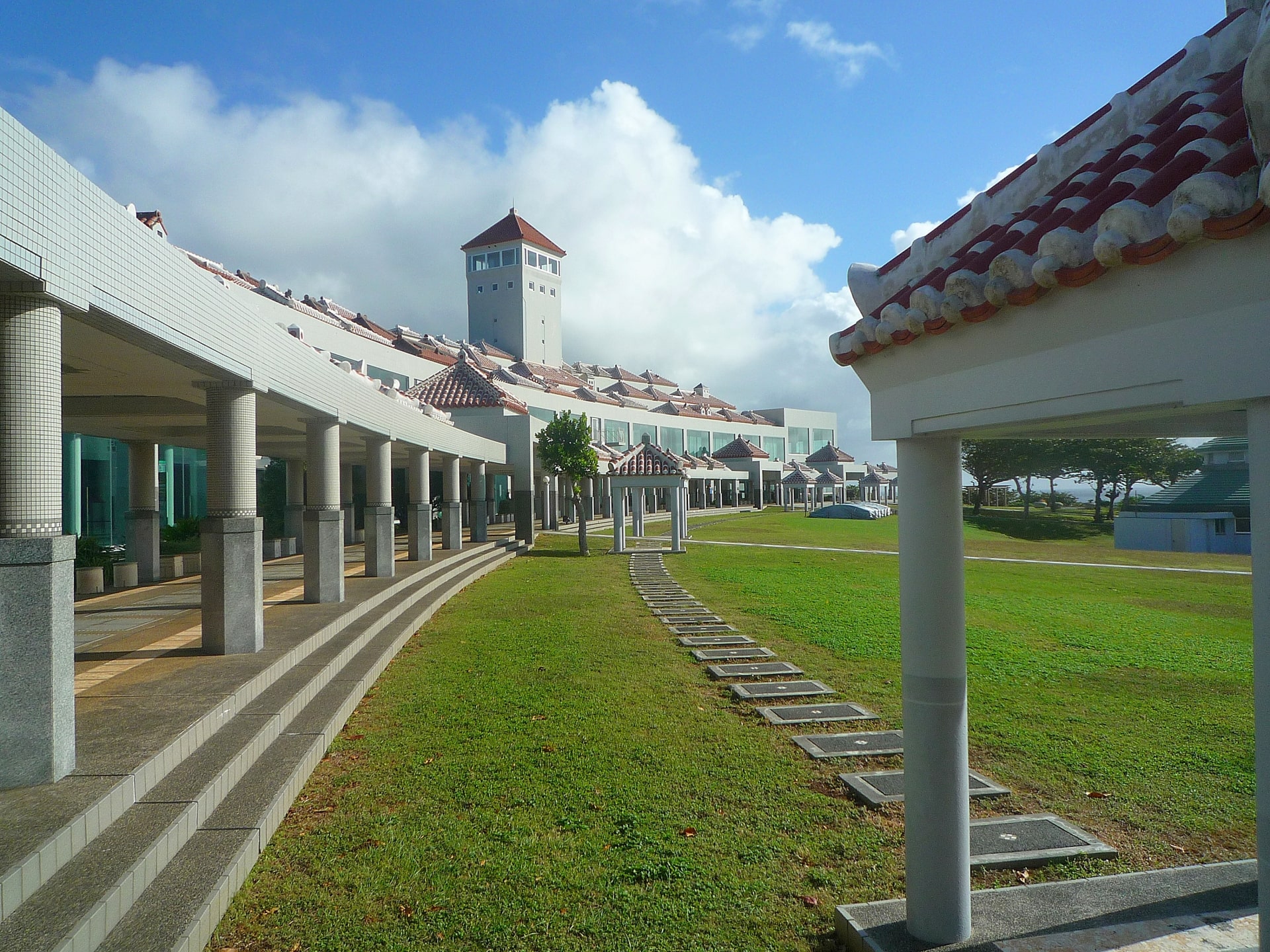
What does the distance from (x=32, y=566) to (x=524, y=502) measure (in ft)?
77.8

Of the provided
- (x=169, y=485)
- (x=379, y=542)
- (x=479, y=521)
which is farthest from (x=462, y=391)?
(x=379, y=542)

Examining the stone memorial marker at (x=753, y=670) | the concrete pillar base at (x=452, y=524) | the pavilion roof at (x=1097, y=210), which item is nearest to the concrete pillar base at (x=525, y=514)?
the concrete pillar base at (x=452, y=524)

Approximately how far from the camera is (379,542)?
16219 mm

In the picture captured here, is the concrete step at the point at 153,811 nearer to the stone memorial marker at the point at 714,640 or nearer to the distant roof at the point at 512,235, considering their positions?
the stone memorial marker at the point at 714,640

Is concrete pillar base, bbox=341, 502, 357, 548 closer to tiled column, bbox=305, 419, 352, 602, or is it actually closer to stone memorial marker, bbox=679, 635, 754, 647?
tiled column, bbox=305, 419, 352, 602

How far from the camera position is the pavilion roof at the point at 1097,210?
2.42m

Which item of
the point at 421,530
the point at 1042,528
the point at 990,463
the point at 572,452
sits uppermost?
the point at 990,463

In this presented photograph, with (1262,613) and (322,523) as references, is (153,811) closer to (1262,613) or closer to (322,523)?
(1262,613)

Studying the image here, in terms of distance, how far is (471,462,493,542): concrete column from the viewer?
27.1 meters

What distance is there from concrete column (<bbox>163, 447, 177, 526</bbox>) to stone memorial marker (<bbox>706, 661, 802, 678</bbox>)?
80.6ft

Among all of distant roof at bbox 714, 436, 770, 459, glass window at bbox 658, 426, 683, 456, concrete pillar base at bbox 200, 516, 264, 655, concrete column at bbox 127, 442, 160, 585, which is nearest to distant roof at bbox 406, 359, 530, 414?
concrete column at bbox 127, 442, 160, 585

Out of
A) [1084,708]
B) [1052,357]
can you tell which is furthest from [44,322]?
[1084,708]

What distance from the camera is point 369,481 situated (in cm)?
1630

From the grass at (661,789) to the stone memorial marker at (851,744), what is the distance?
182mm
